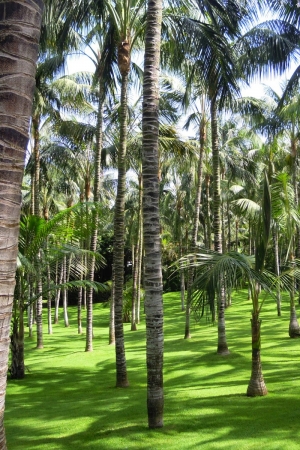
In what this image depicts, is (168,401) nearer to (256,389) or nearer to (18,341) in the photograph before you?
(256,389)

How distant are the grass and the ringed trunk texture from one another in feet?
0.62

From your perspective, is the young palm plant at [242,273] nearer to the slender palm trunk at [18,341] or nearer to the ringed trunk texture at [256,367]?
the ringed trunk texture at [256,367]

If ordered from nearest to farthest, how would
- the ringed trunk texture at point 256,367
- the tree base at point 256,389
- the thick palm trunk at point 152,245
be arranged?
the thick palm trunk at point 152,245 → the ringed trunk texture at point 256,367 → the tree base at point 256,389

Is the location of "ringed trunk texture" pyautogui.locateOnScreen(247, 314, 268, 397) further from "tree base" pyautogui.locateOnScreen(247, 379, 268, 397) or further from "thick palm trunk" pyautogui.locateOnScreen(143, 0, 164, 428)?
"thick palm trunk" pyautogui.locateOnScreen(143, 0, 164, 428)

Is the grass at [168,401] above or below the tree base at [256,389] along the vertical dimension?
below

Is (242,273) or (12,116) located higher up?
(12,116)

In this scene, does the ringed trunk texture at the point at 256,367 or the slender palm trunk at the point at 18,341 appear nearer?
the ringed trunk texture at the point at 256,367

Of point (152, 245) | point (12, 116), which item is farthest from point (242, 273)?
point (12, 116)

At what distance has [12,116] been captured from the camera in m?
3.20

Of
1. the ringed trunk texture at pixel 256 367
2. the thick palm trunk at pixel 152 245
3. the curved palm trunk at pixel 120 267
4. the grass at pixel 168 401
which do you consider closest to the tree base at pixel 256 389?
the ringed trunk texture at pixel 256 367

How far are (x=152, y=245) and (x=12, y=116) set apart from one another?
5216mm

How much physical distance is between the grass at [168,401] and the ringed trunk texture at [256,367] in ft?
0.62

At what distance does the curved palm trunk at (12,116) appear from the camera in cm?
320

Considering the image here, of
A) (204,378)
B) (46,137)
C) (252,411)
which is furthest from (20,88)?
(46,137)
